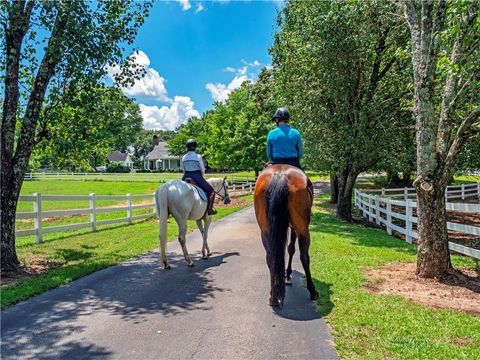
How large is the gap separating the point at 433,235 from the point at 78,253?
7596 millimetres

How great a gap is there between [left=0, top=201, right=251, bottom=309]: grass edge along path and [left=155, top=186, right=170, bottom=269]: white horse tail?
127 centimetres

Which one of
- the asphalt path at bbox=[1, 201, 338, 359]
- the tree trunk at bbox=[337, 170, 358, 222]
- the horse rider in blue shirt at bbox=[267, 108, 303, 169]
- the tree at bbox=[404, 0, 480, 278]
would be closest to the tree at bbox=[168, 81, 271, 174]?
the tree trunk at bbox=[337, 170, 358, 222]

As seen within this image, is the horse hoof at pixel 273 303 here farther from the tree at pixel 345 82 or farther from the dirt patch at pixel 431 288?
the tree at pixel 345 82

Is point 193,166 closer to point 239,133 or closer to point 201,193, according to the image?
point 201,193

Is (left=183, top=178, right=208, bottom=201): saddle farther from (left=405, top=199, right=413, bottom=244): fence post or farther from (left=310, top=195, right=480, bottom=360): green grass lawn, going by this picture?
(left=405, top=199, right=413, bottom=244): fence post

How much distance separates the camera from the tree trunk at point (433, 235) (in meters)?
6.39

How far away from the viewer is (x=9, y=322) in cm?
447

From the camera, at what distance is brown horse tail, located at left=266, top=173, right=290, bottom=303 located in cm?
470

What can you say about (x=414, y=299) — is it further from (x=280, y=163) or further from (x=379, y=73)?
(x=379, y=73)

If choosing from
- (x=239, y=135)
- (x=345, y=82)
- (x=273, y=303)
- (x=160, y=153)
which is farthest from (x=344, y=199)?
(x=160, y=153)

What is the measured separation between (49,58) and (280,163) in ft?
17.2

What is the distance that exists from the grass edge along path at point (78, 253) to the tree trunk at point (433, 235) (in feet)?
19.6

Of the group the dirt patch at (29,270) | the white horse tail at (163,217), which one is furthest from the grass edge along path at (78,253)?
the white horse tail at (163,217)

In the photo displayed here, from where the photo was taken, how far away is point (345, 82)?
13180mm
